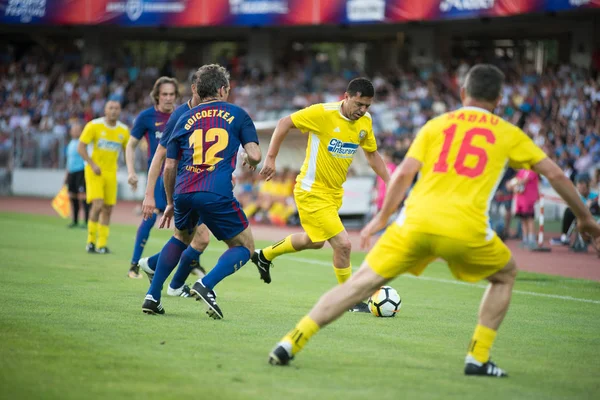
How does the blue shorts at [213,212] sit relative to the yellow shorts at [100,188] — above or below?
above

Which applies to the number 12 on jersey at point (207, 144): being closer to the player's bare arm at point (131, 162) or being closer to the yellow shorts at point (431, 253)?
the yellow shorts at point (431, 253)

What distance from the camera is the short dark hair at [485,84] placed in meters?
5.87

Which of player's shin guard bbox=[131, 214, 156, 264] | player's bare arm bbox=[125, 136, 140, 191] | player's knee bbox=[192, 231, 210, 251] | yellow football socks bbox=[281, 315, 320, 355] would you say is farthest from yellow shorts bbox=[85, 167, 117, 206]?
yellow football socks bbox=[281, 315, 320, 355]

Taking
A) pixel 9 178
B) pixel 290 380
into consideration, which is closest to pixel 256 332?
pixel 290 380

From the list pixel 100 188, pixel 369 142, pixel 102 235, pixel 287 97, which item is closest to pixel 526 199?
pixel 102 235

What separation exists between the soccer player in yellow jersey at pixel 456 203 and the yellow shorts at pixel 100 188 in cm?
878

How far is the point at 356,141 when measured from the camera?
9.09 m

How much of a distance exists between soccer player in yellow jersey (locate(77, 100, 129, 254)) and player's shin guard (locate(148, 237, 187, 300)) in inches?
239

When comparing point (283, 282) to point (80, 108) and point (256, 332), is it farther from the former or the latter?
point (80, 108)

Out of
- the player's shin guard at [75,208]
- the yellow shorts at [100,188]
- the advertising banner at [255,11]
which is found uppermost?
the advertising banner at [255,11]

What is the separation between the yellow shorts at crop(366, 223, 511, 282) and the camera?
5684mm

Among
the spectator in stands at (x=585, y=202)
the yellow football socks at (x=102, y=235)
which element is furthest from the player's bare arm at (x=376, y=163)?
the spectator in stands at (x=585, y=202)

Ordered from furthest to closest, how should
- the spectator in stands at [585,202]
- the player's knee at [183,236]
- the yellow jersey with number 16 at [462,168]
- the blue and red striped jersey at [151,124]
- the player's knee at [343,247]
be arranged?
the spectator in stands at [585,202]
the blue and red striped jersey at [151,124]
the player's knee at [343,247]
the player's knee at [183,236]
the yellow jersey with number 16 at [462,168]

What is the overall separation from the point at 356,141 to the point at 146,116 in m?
3.38
